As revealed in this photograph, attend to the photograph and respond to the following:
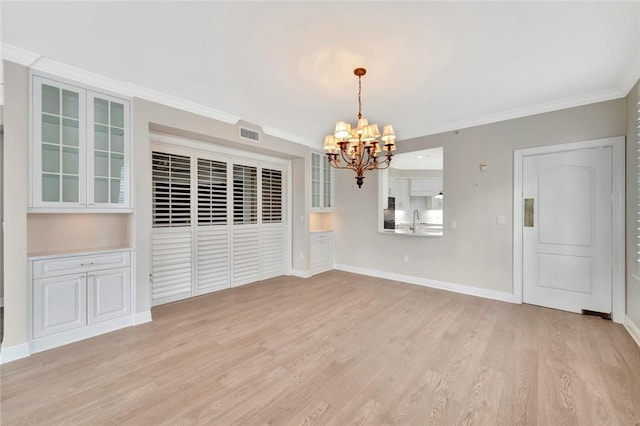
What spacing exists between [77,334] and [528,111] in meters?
6.01

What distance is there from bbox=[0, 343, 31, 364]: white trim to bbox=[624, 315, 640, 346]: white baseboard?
579 cm

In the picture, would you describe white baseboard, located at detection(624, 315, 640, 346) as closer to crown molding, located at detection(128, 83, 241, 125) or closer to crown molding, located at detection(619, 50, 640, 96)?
crown molding, located at detection(619, 50, 640, 96)

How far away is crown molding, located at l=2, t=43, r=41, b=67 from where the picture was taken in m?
2.36

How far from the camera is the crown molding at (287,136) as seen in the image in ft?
14.9

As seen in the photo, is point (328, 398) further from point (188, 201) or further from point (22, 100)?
point (22, 100)

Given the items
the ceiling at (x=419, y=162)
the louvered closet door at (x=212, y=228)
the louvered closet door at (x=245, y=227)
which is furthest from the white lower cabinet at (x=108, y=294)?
the ceiling at (x=419, y=162)

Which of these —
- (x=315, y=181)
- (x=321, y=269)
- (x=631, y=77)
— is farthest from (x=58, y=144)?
(x=631, y=77)

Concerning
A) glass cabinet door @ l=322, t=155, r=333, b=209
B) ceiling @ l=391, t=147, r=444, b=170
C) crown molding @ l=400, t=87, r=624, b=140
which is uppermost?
crown molding @ l=400, t=87, r=624, b=140

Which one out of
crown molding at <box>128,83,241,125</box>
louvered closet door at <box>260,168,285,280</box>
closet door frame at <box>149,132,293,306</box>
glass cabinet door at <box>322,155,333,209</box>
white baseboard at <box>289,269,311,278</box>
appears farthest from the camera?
glass cabinet door at <box>322,155,333,209</box>

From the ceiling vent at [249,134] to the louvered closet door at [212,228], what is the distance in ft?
2.05

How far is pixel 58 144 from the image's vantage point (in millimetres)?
2697

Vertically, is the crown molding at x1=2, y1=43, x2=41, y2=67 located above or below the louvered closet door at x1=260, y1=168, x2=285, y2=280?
above

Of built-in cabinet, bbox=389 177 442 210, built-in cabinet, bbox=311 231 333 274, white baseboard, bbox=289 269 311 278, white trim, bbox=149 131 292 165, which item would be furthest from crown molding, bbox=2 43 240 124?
built-in cabinet, bbox=389 177 442 210

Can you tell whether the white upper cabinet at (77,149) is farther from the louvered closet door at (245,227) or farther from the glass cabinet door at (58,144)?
the louvered closet door at (245,227)
